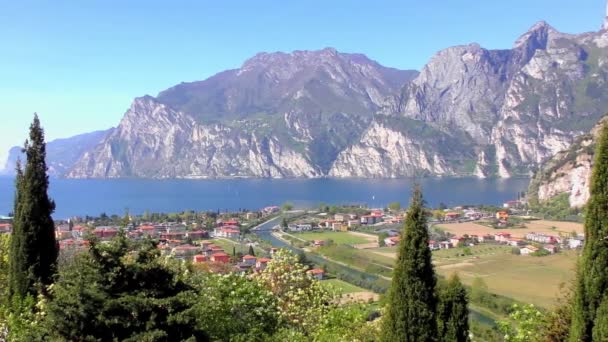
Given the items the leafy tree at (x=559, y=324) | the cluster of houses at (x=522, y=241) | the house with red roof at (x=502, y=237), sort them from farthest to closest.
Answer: the house with red roof at (x=502, y=237), the cluster of houses at (x=522, y=241), the leafy tree at (x=559, y=324)

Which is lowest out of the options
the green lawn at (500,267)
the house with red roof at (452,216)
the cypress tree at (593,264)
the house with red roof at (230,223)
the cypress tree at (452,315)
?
the green lawn at (500,267)

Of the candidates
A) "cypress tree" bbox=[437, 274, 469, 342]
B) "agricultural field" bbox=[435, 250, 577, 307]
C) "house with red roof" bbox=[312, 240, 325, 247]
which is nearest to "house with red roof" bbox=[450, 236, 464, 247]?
"agricultural field" bbox=[435, 250, 577, 307]

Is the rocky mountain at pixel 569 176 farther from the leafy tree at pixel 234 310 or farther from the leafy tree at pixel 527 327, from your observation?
the leafy tree at pixel 234 310

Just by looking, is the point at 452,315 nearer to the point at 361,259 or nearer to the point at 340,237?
the point at 361,259

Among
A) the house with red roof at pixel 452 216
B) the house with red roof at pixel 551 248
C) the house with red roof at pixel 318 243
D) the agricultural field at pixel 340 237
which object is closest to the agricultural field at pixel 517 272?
the house with red roof at pixel 551 248

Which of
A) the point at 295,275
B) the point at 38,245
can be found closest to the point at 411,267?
the point at 295,275

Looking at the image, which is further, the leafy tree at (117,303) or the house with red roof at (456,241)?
the house with red roof at (456,241)

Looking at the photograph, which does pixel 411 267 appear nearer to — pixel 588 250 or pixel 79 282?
pixel 588 250

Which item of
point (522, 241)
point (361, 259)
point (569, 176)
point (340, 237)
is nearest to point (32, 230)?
point (361, 259)
